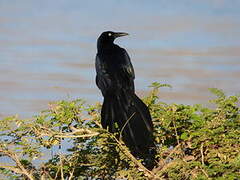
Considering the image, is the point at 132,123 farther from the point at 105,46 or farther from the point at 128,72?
the point at 105,46

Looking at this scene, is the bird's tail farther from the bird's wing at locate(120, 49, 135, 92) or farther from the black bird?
the bird's wing at locate(120, 49, 135, 92)

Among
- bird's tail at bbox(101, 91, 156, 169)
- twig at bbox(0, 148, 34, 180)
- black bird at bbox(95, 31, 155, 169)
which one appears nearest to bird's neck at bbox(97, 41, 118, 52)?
black bird at bbox(95, 31, 155, 169)

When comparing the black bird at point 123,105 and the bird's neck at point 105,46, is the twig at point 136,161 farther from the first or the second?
the bird's neck at point 105,46

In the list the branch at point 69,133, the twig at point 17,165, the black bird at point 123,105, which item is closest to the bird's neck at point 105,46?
the black bird at point 123,105

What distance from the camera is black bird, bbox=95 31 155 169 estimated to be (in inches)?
268

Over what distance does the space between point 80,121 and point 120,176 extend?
1006 mm

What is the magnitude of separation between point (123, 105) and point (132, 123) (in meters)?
0.57

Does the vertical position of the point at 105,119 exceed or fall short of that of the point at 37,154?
it exceeds it

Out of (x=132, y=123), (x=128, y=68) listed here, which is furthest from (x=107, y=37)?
(x=132, y=123)

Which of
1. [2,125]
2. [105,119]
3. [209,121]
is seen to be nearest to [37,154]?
[2,125]

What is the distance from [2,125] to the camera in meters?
7.06

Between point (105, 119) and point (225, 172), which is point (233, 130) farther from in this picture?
point (105, 119)

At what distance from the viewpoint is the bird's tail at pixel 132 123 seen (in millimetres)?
6770

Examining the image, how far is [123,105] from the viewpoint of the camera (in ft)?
24.9
